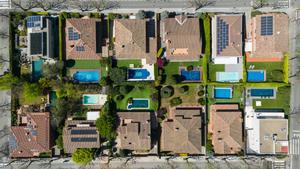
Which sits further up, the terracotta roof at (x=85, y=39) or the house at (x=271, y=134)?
the terracotta roof at (x=85, y=39)

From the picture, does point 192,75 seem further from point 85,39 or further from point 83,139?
point 83,139

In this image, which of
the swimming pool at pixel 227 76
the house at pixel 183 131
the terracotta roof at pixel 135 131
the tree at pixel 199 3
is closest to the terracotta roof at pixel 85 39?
the terracotta roof at pixel 135 131

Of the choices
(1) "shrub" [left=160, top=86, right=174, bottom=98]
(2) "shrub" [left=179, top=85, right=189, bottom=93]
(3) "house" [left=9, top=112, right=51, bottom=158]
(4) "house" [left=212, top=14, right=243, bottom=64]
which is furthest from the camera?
(2) "shrub" [left=179, top=85, right=189, bottom=93]

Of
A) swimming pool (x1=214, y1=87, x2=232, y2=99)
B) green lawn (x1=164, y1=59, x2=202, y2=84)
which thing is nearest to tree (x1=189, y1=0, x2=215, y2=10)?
green lawn (x1=164, y1=59, x2=202, y2=84)

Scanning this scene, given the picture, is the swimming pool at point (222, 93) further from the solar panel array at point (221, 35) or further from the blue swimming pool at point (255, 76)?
the solar panel array at point (221, 35)

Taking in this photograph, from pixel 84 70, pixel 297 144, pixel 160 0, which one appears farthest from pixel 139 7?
pixel 297 144

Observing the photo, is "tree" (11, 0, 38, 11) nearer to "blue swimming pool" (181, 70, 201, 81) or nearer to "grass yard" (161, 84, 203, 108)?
"grass yard" (161, 84, 203, 108)

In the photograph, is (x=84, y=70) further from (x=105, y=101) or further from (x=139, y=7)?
(x=139, y=7)
